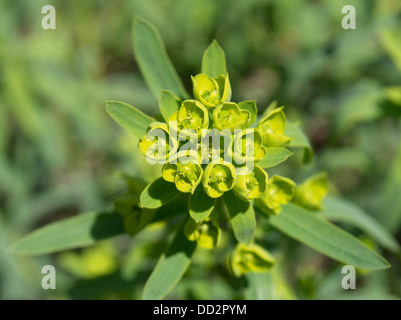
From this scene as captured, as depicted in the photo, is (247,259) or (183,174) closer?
(183,174)

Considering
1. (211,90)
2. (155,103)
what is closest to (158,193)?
(211,90)

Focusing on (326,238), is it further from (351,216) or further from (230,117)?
(230,117)

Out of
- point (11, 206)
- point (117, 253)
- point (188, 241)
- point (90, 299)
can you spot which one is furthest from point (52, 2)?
point (188, 241)

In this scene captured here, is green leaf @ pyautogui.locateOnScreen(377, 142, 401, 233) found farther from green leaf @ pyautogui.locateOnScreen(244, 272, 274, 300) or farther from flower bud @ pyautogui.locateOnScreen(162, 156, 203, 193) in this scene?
flower bud @ pyautogui.locateOnScreen(162, 156, 203, 193)

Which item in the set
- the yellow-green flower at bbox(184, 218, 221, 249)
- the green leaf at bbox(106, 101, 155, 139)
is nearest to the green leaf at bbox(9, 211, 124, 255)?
the yellow-green flower at bbox(184, 218, 221, 249)

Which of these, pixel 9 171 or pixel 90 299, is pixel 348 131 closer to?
pixel 90 299
